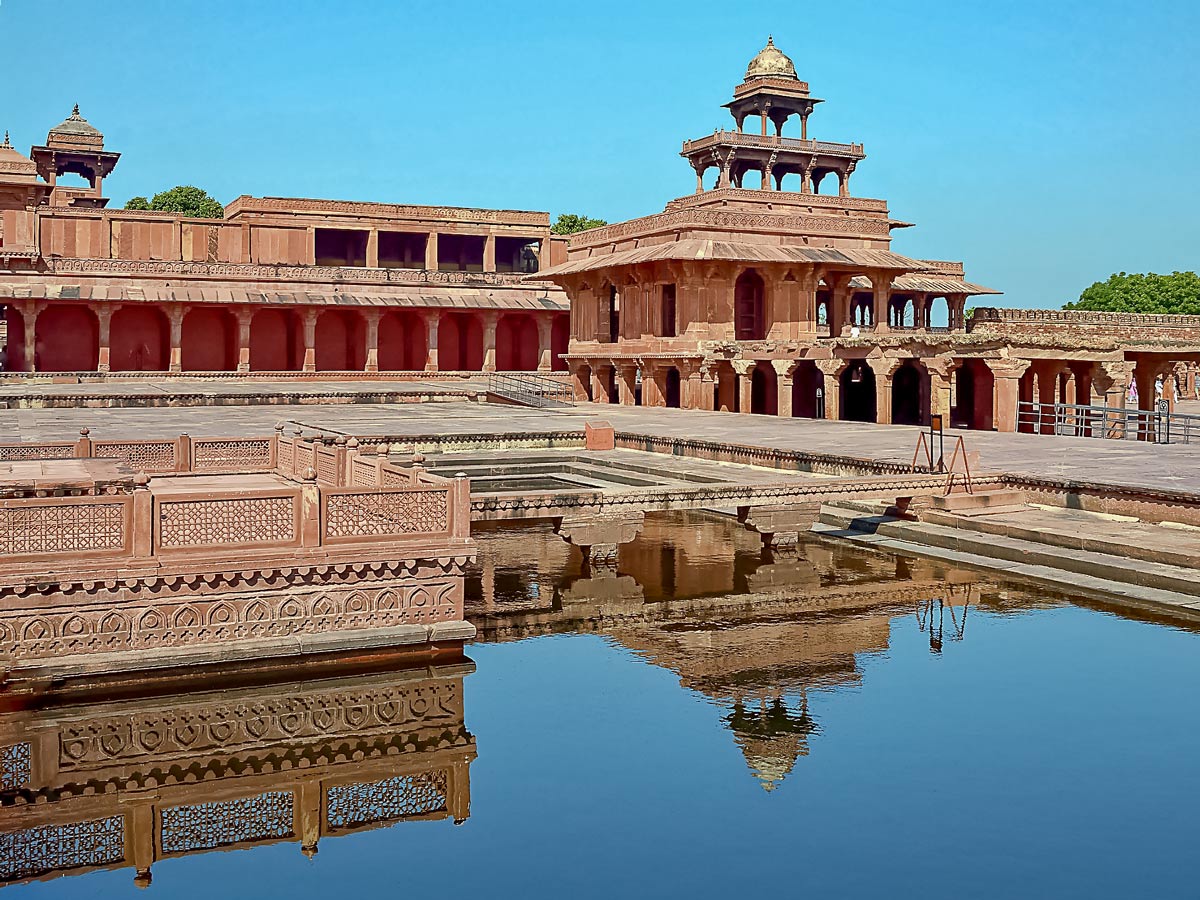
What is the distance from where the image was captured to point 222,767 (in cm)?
724

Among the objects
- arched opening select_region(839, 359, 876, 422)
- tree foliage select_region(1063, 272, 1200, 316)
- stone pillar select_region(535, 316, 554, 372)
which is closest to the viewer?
arched opening select_region(839, 359, 876, 422)

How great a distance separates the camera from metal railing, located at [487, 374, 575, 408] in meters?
31.4

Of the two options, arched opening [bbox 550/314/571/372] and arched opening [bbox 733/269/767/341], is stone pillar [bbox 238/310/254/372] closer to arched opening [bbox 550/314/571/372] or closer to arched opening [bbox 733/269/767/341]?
arched opening [bbox 550/314/571/372]

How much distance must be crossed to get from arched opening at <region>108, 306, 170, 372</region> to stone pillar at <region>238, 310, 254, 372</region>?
97.9 inches

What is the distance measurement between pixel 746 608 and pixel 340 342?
106ft

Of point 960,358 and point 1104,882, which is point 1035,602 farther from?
point 960,358

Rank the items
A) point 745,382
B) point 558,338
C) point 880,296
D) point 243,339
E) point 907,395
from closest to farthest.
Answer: point 745,382 → point 907,395 → point 880,296 → point 243,339 → point 558,338

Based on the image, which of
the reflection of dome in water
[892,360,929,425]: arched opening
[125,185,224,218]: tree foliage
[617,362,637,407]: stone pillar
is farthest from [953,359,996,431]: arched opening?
[125,185,224,218]: tree foliage

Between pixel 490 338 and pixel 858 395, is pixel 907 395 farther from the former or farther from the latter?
pixel 490 338

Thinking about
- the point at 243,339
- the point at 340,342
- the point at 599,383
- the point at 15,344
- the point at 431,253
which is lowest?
the point at 599,383

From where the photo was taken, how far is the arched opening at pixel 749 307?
34328 mm

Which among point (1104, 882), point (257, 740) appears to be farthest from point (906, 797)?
point (257, 740)

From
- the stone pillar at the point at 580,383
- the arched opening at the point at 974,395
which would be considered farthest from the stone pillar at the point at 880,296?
the stone pillar at the point at 580,383

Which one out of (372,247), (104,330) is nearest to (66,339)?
(104,330)
